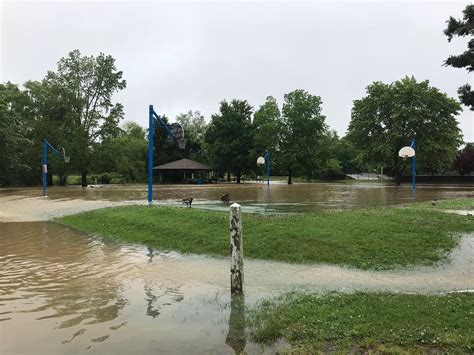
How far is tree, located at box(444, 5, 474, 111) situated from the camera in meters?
9.14

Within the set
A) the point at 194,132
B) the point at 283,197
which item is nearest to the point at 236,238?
the point at 283,197

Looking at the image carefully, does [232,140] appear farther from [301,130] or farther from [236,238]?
[236,238]

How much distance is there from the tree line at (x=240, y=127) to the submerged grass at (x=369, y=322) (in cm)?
4367

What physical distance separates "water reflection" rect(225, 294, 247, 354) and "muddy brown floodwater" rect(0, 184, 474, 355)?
12 millimetres

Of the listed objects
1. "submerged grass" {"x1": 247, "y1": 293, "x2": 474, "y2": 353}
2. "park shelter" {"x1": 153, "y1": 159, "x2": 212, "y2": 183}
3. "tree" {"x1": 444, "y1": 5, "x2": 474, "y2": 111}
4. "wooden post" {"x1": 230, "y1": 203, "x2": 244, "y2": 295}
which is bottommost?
"submerged grass" {"x1": 247, "y1": 293, "x2": 474, "y2": 353}

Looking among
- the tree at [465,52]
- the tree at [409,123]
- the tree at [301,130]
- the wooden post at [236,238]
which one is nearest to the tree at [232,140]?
the tree at [301,130]

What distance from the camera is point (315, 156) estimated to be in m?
54.8

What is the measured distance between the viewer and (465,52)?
955cm

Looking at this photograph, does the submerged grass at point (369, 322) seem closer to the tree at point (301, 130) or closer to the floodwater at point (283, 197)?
the floodwater at point (283, 197)

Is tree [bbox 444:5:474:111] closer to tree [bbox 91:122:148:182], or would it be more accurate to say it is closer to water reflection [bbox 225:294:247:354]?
water reflection [bbox 225:294:247:354]

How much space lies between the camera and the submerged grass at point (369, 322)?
450cm

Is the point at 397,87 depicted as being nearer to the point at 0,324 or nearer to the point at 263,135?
the point at 263,135

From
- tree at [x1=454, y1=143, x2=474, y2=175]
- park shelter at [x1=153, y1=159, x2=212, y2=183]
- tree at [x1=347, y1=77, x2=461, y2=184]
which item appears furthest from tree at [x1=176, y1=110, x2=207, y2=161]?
tree at [x1=454, y1=143, x2=474, y2=175]

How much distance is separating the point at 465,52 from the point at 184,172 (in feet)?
172
